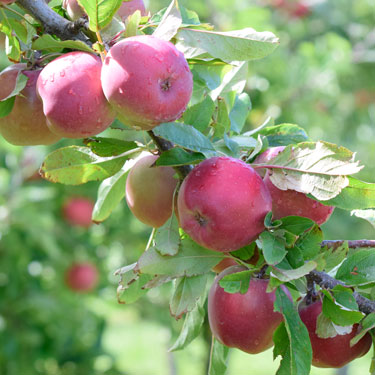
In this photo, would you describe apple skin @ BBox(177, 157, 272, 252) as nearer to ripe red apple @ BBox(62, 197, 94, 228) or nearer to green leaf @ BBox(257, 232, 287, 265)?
green leaf @ BBox(257, 232, 287, 265)

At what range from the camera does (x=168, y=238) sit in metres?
0.85

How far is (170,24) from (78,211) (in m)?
2.82

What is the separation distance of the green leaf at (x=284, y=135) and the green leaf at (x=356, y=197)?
0.17 m

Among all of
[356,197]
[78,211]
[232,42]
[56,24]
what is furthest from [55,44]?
[78,211]

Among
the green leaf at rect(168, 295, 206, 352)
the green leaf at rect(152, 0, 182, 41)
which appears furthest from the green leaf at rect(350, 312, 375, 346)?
the green leaf at rect(152, 0, 182, 41)

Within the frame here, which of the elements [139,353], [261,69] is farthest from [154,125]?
[139,353]

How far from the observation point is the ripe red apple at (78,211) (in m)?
3.47

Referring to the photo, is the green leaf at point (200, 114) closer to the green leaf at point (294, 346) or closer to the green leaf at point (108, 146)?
the green leaf at point (108, 146)

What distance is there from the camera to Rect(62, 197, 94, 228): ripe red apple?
3.47m

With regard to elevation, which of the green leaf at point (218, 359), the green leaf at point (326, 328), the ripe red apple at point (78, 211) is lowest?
the ripe red apple at point (78, 211)

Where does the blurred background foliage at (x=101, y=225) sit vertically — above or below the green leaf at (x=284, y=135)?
below

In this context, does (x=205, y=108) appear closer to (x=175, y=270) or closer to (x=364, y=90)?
(x=175, y=270)

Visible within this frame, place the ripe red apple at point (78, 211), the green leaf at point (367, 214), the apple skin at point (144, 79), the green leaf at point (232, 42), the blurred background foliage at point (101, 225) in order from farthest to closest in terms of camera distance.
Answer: the ripe red apple at point (78, 211) < the blurred background foliage at point (101, 225) < the green leaf at point (367, 214) < the green leaf at point (232, 42) < the apple skin at point (144, 79)

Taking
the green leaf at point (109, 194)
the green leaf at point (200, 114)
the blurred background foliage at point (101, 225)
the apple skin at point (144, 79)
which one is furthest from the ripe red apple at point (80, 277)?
the apple skin at point (144, 79)
